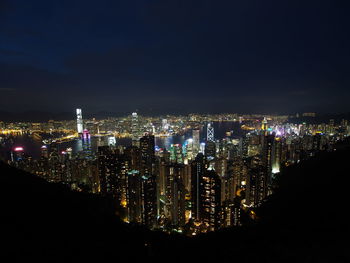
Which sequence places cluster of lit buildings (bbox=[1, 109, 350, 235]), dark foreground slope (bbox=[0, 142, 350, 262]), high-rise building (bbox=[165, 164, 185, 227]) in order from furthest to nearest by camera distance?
high-rise building (bbox=[165, 164, 185, 227]), cluster of lit buildings (bbox=[1, 109, 350, 235]), dark foreground slope (bbox=[0, 142, 350, 262])

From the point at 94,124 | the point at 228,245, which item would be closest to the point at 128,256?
the point at 228,245

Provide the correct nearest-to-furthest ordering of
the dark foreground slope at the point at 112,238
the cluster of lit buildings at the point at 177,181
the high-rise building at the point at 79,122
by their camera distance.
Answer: the dark foreground slope at the point at 112,238 → the cluster of lit buildings at the point at 177,181 → the high-rise building at the point at 79,122

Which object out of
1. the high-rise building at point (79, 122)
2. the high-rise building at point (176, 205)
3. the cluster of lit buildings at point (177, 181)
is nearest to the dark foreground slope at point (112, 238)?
the cluster of lit buildings at point (177, 181)

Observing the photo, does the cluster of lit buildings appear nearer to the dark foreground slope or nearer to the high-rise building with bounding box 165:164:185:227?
the high-rise building with bounding box 165:164:185:227

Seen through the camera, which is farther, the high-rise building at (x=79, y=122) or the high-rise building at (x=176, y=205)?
the high-rise building at (x=79, y=122)

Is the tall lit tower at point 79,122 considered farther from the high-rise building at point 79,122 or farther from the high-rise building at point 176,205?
the high-rise building at point 176,205

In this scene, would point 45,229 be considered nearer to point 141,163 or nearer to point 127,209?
point 127,209

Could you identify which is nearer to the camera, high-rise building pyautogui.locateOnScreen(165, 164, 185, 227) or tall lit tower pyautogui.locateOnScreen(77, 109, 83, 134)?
high-rise building pyautogui.locateOnScreen(165, 164, 185, 227)

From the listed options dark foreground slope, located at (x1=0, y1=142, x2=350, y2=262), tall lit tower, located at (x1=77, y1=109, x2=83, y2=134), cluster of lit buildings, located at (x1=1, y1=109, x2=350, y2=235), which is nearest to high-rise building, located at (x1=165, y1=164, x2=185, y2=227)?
cluster of lit buildings, located at (x1=1, y1=109, x2=350, y2=235)

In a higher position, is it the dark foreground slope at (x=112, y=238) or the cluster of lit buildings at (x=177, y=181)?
the dark foreground slope at (x=112, y=238)

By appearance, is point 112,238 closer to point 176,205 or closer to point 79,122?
point 176,205

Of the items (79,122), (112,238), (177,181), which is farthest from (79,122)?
(112,238)

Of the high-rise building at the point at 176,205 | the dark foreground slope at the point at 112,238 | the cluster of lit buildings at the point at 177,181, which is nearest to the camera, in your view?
the dark foreground slope at the point at 112,238
